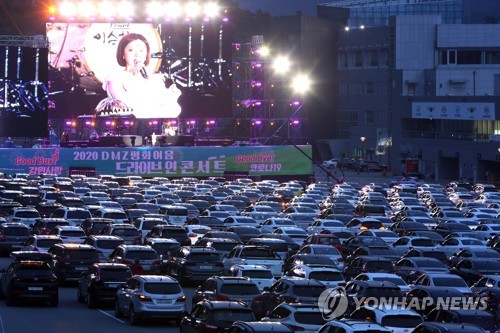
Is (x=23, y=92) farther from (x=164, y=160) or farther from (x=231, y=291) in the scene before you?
(x=231, y=291)

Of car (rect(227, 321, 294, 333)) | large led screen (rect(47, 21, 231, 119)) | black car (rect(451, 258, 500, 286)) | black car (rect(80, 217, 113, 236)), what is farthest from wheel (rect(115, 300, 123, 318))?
large led screen (rect(47, 21, 231, 119))

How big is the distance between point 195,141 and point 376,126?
1324 inches

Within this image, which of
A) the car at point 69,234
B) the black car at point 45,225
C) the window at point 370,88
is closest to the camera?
the car at point 69,234

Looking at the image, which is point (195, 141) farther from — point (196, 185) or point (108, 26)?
point (196, 185)

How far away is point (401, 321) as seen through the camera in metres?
21.2

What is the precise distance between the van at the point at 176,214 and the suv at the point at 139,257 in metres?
Answer: 15.4

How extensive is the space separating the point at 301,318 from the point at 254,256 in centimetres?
1129

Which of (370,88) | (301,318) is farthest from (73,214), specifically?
(370,88)

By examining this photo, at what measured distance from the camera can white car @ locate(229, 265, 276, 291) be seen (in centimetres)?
2875

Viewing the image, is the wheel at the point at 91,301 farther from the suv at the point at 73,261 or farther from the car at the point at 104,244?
the car at the point at 104,244

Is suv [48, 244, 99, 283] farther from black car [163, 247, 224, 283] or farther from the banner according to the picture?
the banner

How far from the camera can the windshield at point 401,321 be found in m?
21.1

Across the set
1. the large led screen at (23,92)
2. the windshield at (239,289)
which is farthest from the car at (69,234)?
the large led screen at (23,92)

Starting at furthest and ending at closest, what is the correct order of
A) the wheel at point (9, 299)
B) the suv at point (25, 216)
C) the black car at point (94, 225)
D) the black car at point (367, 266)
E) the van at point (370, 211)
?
the van at point (370, 211) < the suv at point (25, 216) < the black car at point (94, 225) < the black car at point (367, 266) < the wheel at point (9, 299)
